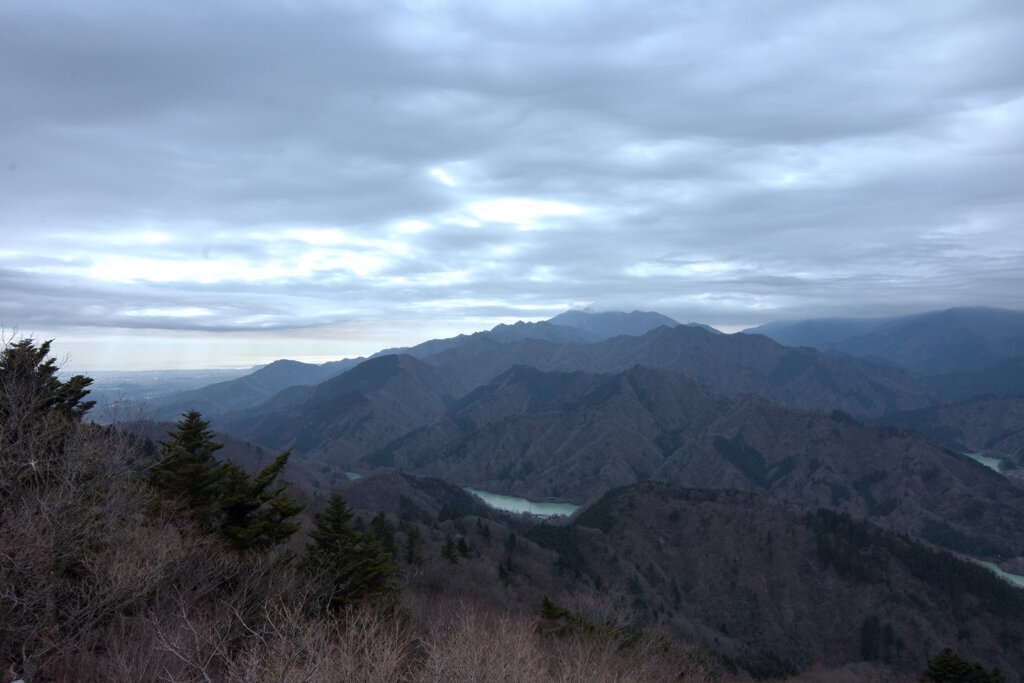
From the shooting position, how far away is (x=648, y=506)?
16762cm

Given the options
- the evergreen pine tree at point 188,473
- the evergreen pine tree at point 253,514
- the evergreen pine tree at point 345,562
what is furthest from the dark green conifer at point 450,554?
the evergreen pine tree at point 253,514

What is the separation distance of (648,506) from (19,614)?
166 metres

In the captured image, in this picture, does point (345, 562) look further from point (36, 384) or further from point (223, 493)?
point (36, 384)

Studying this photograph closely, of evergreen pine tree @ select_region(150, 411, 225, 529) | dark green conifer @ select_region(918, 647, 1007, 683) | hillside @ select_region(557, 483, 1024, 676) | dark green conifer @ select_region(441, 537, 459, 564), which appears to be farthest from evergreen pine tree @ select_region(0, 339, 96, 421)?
hillside @ select_region(557, 483, 1024, 676)

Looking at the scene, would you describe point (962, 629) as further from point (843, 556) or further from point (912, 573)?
point (843, 556)

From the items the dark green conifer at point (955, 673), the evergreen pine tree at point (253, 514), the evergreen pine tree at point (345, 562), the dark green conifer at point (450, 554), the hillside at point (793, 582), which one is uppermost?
the evergreen pine tree at point (253, 514)

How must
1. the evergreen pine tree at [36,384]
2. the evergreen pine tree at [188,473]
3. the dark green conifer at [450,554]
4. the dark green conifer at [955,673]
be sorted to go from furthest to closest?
the dark green conifer at [450,554]
the dark green conifer at [955,673]
the evergreen pine tree at [188,473]
the evergreen pine tree at [36,384]

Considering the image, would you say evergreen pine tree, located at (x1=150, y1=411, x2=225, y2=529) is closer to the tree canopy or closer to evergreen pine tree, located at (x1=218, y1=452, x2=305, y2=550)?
the tree canopy

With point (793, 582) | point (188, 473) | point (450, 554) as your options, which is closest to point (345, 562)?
point (188, 473)

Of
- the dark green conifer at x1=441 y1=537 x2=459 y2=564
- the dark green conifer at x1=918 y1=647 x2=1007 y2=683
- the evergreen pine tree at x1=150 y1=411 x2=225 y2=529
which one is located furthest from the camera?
the dark green conifer at x1=441 y1=537 x2=459 y2=564

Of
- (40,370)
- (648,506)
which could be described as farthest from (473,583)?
(648,506)

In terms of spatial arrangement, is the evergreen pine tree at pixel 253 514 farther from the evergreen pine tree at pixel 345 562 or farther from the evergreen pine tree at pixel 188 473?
the evergreen pine tree at pixel 188 473

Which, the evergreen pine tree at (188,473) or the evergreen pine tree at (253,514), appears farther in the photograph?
the evergreen pine tree at (188,473)

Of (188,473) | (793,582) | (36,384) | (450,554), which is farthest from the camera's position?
(793,582)
